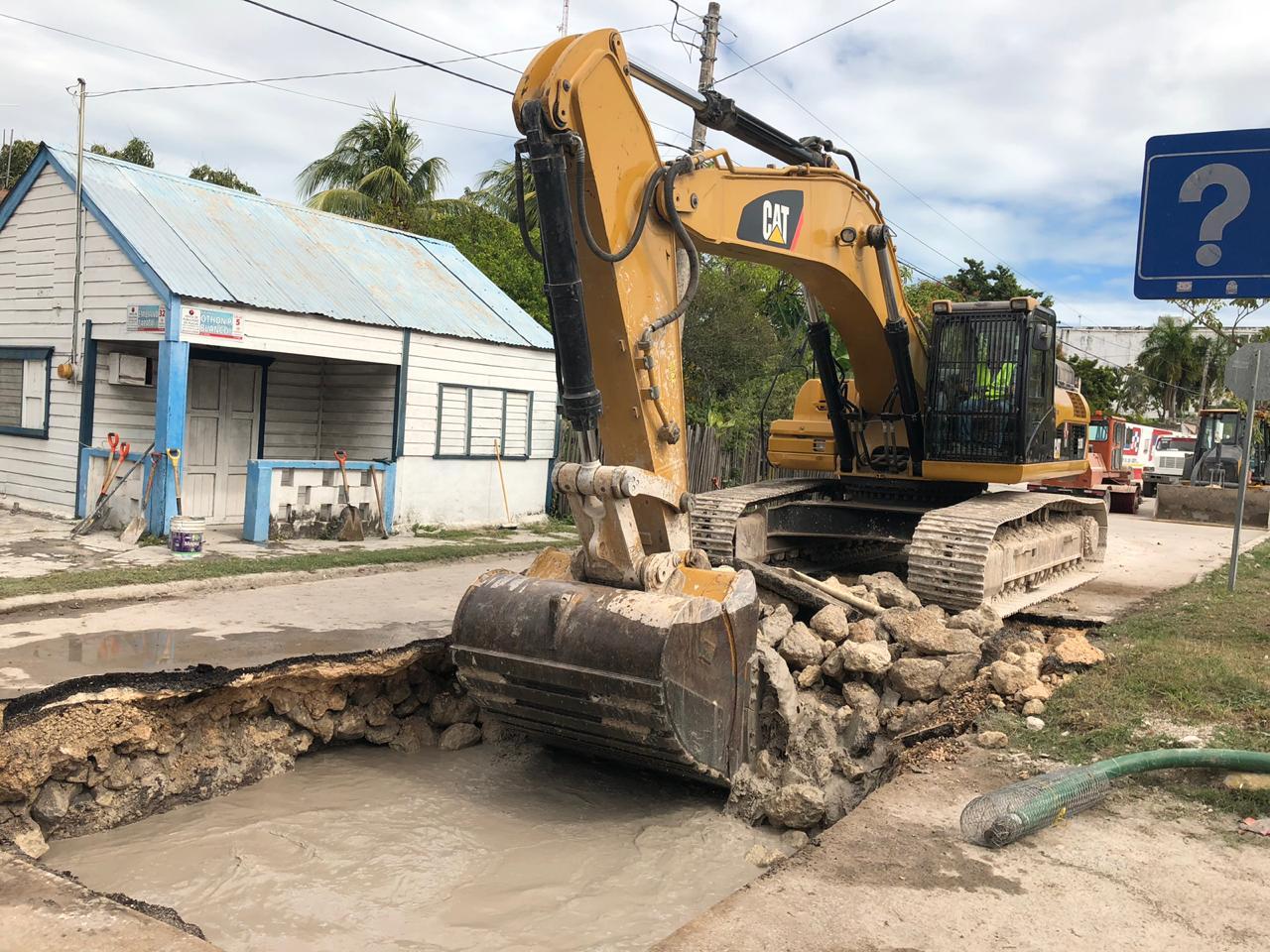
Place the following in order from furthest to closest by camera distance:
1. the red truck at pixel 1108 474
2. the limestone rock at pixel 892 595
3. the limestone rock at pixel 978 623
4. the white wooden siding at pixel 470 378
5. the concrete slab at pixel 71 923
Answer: the red truck at pixel 1108 474 < the white wooden siding at pixel 470 378 < the limestone rock at pixel 892 595 < the limestone rock at pixel 978 623 < the concrete slab at pixel 71 923

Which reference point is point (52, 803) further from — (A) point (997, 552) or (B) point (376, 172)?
(B) point (376, 172)

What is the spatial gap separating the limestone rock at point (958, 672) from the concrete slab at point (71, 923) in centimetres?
460

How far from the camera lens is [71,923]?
3.43 metres

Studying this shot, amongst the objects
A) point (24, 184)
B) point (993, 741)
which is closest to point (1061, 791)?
point (993, 741)

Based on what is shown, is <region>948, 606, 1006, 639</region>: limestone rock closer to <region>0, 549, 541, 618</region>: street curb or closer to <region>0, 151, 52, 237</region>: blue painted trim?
<region>0, 549, 541, 618</region>: street curb

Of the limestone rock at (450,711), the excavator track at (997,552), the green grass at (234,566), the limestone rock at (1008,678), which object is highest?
the excavator track at (997,552)

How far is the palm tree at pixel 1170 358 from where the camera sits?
59094 mm

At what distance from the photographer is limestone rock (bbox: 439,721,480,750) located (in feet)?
21.9

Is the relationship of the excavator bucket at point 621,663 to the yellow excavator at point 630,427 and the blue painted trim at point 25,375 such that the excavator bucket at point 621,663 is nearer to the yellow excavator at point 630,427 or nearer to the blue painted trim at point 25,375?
the yellow excavator at point 630,427

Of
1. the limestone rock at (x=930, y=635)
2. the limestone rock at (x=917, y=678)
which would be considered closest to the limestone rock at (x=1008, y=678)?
the limestone rock at (x=917, y=678)

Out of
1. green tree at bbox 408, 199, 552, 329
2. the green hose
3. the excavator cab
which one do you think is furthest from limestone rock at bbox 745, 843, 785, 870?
green tree at bbox 408, 199, 552, 329

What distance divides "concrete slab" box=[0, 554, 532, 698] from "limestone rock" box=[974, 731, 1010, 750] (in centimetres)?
421

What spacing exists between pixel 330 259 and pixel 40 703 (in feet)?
35.7

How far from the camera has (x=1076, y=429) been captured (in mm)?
11555
